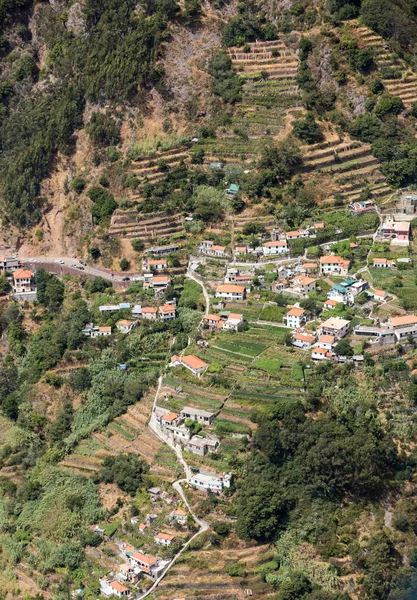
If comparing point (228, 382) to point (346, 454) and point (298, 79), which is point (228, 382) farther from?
point (298, 79)

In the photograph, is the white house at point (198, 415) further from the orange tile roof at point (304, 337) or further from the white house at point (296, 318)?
the white house at point (296, 318)

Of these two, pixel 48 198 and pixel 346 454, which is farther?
pixel 48 198

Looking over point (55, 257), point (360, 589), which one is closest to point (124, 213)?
point (55, 257)

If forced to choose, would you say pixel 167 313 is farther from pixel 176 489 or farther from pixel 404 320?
pixel 404 320

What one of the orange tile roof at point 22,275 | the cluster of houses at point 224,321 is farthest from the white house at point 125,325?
the orange tile roof at point 22,275

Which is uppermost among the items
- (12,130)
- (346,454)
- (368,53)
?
(368,53)

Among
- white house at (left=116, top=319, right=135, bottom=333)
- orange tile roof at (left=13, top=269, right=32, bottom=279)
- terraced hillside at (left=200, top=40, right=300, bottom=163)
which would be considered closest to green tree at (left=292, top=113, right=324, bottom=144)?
terraced hillside at (left=200, top=40, right=300, bottom=163)
